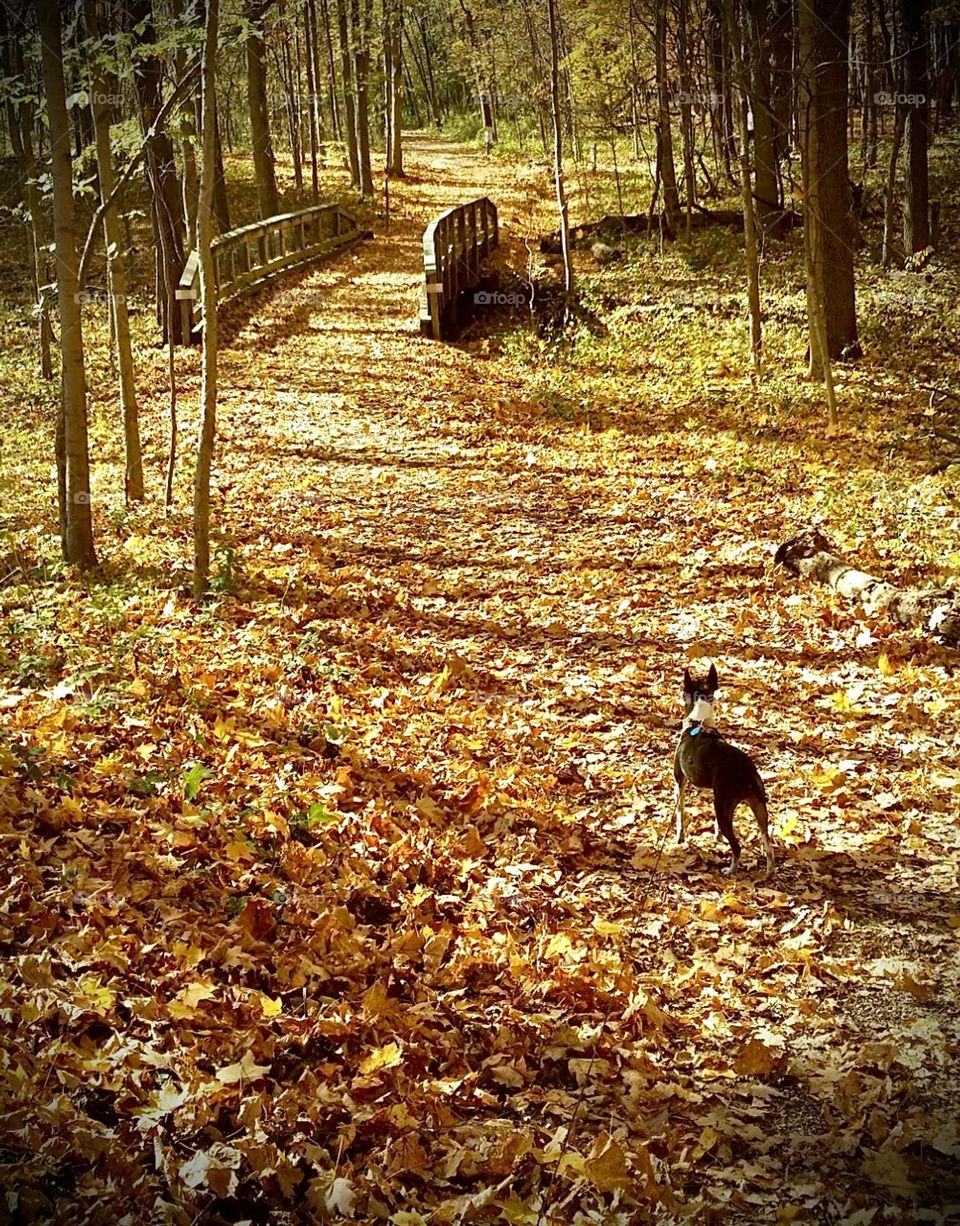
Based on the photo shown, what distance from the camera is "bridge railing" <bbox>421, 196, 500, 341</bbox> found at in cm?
1850

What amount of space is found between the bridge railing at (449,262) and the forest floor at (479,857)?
7.55 m

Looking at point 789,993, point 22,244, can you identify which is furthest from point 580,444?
point 22,244

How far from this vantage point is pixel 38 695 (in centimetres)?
643

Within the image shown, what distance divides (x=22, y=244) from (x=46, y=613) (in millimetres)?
28163

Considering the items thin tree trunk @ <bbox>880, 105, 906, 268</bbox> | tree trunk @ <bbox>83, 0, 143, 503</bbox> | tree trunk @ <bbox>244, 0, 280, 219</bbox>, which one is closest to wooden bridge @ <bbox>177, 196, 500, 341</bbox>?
tree trunk @ <bbox>244, 0, 280, 219</bbox>

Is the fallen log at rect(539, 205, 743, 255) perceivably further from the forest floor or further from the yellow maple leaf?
the yellow maple leaf

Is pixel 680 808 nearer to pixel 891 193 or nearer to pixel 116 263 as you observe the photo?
pixel 116 263

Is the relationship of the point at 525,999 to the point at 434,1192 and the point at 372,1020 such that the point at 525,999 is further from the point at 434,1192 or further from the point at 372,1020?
the point at 434,1192

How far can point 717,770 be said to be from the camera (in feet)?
16.2

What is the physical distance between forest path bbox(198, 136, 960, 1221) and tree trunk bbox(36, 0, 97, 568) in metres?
1.63

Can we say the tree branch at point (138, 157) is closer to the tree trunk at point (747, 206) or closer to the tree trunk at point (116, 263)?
the tree trunk at point (116, 263)

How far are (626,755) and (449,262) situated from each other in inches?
602

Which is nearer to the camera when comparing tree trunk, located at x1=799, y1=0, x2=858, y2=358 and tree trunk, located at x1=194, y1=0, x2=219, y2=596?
tree trunk, located at x1=194, y1=0, x2=219, y2=596

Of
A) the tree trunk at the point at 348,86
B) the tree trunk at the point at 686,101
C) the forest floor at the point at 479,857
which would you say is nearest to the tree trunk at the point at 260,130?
the tree trunk at the point at 348,86
